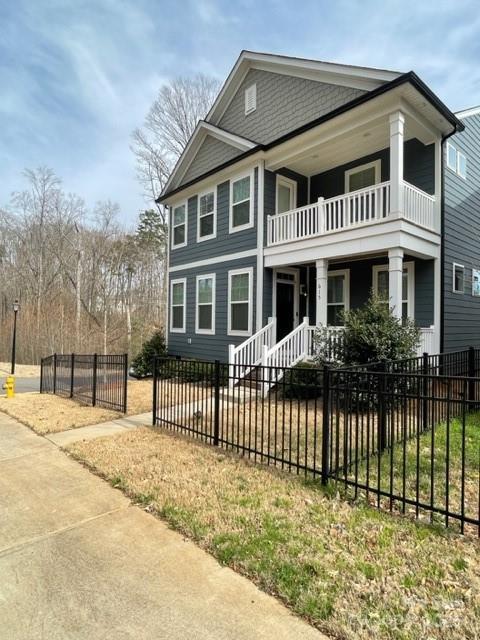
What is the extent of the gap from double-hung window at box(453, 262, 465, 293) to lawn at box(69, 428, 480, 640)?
26.0 ft

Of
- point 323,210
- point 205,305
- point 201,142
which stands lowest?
point 205,305

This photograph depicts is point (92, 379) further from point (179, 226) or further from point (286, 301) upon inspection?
point (179, 226)

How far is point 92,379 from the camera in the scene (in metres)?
9.29

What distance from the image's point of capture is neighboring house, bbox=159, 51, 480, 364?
833 cm

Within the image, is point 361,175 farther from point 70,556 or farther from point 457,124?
point 70,556

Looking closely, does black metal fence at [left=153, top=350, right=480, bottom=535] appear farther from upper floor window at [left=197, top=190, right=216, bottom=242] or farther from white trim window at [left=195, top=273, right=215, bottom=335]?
upper floor window at [left=197, top=190, right=216, bottom=242]

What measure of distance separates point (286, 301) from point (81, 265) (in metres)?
21.8

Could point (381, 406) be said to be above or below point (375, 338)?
below

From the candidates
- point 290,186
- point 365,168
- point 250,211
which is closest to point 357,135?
point 365,168

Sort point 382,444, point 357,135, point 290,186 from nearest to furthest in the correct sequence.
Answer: point 382,444
point 357,135
point 290,186

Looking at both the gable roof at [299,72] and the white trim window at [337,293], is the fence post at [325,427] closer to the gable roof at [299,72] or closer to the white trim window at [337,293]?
the white trim window at [337,293]

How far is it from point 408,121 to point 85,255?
2566cm

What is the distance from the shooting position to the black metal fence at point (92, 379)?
8.27m

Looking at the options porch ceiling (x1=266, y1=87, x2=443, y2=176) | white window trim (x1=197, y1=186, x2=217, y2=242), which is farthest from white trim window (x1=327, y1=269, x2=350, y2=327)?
white window trim (x1=197, y1=186, x2=217, y2=242)
